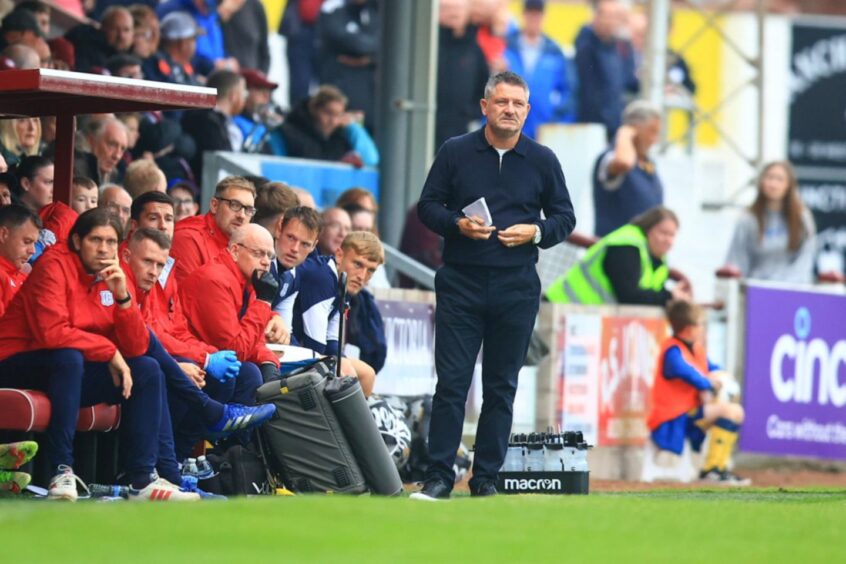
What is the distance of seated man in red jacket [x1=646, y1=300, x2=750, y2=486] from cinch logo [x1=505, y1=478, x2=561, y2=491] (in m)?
5.00

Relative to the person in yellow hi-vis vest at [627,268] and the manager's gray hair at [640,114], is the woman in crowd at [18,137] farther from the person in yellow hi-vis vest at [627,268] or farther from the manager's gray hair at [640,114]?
the manager's gray hair at [640,114]

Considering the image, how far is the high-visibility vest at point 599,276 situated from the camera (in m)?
16.5

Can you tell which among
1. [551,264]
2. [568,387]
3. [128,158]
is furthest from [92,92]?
[551,264]

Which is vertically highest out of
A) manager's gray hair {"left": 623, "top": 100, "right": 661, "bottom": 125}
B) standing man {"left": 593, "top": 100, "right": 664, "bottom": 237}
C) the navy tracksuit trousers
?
manager's gray hair {"left": 623, "top": 100, "right": 661, "bottom": 125}

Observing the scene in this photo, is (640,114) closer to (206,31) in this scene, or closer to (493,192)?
(206,31)

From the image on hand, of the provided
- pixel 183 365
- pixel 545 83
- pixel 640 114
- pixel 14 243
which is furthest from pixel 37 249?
pixel 545 83

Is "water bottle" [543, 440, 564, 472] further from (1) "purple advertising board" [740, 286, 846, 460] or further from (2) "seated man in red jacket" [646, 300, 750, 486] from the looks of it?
(1) "purple advertising board" [740, 286, 846, 460]

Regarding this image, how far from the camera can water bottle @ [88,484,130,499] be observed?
9982mm

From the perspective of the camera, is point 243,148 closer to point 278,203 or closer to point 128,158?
point 128,158

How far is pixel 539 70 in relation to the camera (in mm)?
20844

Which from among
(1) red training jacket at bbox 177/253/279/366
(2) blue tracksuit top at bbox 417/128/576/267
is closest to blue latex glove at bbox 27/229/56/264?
(1) red training jacket at bbox 177/253/279/366

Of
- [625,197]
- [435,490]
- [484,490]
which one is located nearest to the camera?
[435,490]

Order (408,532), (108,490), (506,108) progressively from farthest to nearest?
(506,108)
(108,490)
(408,532)

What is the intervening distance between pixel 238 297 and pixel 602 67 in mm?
11010
